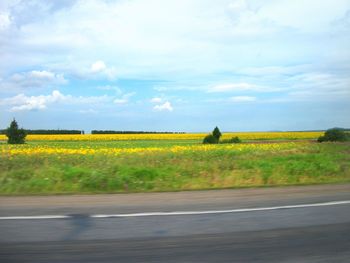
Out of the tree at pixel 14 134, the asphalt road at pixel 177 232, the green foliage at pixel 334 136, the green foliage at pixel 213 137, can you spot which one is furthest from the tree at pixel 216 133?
the asphalt road at pixel 177 232

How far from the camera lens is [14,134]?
56062 mm

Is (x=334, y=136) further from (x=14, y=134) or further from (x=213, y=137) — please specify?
(x=14, y=134)

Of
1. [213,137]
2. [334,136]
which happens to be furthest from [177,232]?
[334,136]

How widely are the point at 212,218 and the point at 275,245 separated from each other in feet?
5.70

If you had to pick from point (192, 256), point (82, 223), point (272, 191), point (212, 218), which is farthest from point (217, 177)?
point (192, 256)

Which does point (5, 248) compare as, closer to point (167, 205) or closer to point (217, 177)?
point (167, 205)

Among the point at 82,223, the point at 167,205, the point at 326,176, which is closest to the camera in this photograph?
the point at 82,223

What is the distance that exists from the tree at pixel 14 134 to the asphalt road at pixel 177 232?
165 feet

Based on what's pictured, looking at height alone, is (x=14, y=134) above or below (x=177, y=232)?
above

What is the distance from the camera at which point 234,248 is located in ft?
17.7

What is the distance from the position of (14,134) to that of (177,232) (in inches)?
2149

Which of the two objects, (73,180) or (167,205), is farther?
(73,180)

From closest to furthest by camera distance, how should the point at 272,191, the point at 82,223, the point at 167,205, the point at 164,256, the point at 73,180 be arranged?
the point at 164,256, the point at 82,223, the point at 167,205, the point at 272,191, the point at 73,180

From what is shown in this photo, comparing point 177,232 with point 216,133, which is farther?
point 216,133
